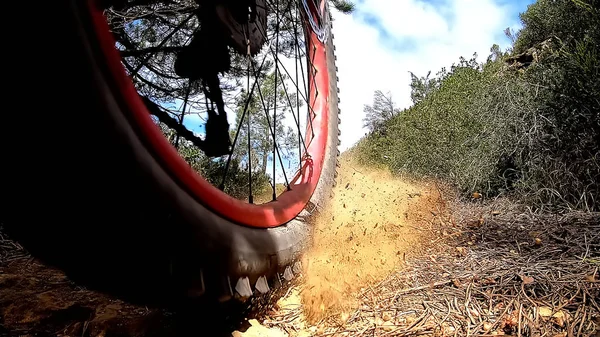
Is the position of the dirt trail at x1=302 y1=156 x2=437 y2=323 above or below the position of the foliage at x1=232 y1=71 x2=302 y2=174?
below

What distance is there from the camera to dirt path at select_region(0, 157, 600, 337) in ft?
3.70

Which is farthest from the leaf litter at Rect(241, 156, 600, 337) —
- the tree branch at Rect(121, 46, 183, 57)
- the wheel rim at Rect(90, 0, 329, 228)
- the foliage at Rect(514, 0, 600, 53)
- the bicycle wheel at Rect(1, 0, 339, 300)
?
the foliage at Rect(514, 0, 600, 53)

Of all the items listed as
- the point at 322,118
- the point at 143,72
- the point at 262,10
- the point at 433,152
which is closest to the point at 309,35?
the point at 322,118

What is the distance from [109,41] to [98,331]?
98 cm

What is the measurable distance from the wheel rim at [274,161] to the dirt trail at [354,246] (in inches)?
7.7

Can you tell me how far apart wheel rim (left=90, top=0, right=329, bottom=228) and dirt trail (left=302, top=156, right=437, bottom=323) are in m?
0.20

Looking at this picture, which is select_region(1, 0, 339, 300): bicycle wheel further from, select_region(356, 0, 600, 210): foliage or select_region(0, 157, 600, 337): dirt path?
select_region(356, 0, 600, 210): foliage

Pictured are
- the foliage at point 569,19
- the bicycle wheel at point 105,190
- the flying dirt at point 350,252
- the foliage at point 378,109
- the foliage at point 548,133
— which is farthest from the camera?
the foliage at point 378,109

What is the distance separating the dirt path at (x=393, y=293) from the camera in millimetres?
1128

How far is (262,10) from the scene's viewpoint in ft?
4.65

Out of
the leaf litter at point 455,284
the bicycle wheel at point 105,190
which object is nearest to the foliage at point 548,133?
the leaf litter at point 455,284

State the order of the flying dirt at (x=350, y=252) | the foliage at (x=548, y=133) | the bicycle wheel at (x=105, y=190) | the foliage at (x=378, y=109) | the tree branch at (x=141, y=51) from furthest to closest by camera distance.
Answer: the foliage at (x=378, y=109)
the foliage at (x=548, y=133)
the tree branch at (x=141, y=51)
the flying dirt at (x=350, y=252)
the bicycle wheel at (x=105, y=190)

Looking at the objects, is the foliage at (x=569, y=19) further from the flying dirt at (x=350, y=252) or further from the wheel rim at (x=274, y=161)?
the wheel rim at (x=274, y=161)

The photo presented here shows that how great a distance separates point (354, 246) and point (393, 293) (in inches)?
14.6
